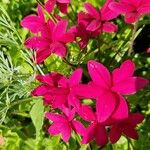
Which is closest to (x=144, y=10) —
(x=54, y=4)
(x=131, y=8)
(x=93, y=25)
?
(x=131, y=8)

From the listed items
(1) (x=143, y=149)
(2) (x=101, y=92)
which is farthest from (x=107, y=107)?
(1) (x=143, y=149)

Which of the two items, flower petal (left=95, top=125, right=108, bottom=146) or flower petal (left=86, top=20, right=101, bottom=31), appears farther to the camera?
flower petal (left=86, top=20, right=101, bottom=31)

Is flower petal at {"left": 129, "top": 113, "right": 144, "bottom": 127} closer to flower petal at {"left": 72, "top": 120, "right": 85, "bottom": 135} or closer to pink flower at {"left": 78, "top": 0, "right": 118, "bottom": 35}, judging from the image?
flower petal at {"left": 72, "top": 120, "right": 85, "bottom": 135}

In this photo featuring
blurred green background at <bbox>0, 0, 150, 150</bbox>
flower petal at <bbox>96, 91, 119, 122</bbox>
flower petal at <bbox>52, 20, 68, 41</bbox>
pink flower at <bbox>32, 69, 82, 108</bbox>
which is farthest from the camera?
blurred green background at <bbox>0, 0, 150, 150</bbox>

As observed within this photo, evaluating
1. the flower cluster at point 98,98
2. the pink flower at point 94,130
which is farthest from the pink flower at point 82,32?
the pink flower at point 94,130

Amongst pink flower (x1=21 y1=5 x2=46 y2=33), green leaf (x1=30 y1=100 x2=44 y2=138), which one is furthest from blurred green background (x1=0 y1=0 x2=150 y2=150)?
pink flower (x1=21 y1=5 x2=46 y2=33)

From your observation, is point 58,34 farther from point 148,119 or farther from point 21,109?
point 148,119

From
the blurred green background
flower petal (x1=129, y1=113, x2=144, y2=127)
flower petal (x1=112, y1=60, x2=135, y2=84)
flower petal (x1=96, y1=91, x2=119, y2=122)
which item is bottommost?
the blurred green background

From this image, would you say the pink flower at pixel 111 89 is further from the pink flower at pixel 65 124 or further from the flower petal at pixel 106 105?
the pink flower at pixel 65 124
